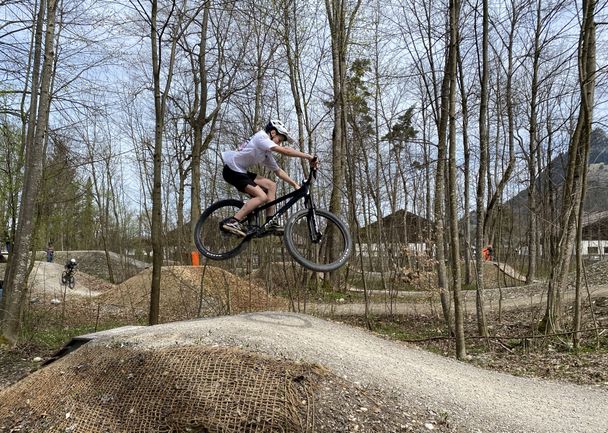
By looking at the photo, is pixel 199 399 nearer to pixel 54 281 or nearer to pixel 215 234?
pixel 215 234

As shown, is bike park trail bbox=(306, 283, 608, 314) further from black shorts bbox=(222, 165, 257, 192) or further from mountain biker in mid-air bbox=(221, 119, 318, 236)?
black shorts bbox=(222, 165, 257, 192)

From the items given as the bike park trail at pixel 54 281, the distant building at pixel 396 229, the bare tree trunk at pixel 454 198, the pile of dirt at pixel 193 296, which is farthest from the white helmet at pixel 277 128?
the bike park trail at pixel 54 281

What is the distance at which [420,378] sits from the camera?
5789 millimetres

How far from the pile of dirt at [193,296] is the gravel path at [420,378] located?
6.44 meters

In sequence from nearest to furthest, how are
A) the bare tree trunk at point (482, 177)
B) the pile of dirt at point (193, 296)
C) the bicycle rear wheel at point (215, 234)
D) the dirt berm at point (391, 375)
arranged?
the dirt berm at point (391, 375), the bicycle rear wheel at point (215, 234), the bare tree trunk at point (482, 177), the pile of dirt at point (193, 296)

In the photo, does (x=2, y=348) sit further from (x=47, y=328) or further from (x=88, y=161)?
(x=88, y=161)

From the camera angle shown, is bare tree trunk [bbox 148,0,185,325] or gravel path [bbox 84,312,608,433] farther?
bare tree trunk [bbox 148,0,185,325]

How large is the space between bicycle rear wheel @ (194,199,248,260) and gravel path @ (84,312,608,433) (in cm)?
98

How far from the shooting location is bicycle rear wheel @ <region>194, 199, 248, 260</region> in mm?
7137

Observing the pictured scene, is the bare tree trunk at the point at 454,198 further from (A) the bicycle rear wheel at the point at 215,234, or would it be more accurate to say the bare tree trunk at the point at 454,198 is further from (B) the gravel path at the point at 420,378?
(A) the bicycle rear wheel at the point at 215,234

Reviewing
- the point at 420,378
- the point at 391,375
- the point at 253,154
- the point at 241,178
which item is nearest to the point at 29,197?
the point at 241,178

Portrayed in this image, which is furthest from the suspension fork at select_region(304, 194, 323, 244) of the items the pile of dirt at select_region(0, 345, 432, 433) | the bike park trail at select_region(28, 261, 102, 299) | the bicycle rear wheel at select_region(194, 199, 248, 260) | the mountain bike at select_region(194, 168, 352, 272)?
the bike park trail at select_region(28, 261, 102, 299)

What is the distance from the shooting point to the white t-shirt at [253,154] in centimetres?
640

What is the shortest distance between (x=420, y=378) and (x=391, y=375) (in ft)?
1.42
